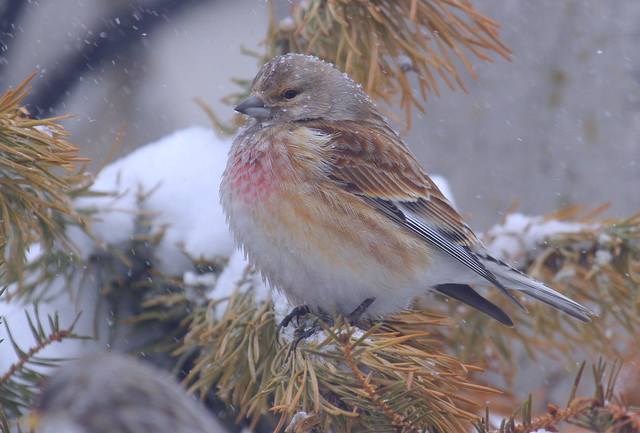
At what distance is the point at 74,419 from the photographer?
4.89ft

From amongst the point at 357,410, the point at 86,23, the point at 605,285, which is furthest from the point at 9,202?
the point at 86,23

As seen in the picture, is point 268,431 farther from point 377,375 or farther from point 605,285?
point 605,285

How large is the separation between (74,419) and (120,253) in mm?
736

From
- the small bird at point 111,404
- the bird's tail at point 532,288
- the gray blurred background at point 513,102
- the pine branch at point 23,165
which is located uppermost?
the gray blurred background at point 513,102

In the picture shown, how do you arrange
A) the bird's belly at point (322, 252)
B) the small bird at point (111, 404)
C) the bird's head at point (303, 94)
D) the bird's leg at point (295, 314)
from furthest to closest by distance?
the bird's head at point (303, 94)
the bird's belly at point (322, 252)
the bird's leg at point (295, 314)
the small bird at point (111, 404)

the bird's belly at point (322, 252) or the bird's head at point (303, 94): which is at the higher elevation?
the bird's head at point (303, 94)

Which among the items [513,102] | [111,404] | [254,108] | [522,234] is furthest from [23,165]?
[513,102]

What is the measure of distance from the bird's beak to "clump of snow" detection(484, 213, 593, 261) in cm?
71

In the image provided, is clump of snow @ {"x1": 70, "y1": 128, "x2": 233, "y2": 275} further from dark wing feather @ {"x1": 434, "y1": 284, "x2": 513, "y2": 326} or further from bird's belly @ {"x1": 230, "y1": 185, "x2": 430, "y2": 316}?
dark wing feather @ {"x1": 434, "y1": 284, "x2": 513, "y2": 326}

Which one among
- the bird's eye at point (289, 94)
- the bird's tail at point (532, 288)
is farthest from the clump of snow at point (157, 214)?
the bird's tail at point (532, 288)

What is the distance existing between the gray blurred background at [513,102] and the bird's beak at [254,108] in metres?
2.26

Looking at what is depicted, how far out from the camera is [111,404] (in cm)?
151

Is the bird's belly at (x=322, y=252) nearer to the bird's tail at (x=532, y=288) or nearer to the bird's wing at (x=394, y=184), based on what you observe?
the bird's wing at (x=394, y=184)

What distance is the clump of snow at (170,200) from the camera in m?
2.21
